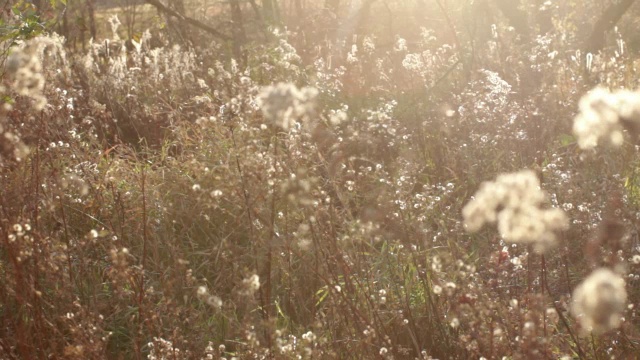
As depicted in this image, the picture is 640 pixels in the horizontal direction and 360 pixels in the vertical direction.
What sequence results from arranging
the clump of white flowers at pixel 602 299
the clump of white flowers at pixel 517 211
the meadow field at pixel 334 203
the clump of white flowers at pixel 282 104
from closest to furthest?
the clump of white flowers at pixel 602 299 → the clump of white flowers at pixel 517 211 → the clump of white flowers at pixel 282 104 → the meadow field at pixel 334 203

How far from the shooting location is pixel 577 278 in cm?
395

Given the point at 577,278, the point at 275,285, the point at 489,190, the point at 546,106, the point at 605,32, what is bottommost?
the point at 489,190

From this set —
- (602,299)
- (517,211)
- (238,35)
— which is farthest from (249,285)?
(238,35)

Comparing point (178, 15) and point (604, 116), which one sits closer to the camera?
point (604, 116)

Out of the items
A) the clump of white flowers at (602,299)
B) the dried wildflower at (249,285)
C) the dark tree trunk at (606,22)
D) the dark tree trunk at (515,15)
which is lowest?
the dried wildflower at (249,285)

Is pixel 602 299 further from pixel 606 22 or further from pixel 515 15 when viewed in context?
pixel 515 15

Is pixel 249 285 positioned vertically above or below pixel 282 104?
below

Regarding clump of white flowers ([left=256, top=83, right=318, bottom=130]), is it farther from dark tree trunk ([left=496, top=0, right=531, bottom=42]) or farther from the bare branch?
the bare branch

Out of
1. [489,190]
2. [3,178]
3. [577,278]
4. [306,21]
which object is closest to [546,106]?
[577,278]

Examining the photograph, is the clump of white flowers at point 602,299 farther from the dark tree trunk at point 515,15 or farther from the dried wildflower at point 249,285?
the dark tree trunk at point 515,15

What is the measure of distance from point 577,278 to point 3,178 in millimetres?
3062

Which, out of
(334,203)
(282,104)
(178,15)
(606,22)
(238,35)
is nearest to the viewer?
(282,104)

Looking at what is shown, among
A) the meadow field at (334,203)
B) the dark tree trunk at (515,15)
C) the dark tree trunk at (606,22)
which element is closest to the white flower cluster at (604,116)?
the meadow field at (334,203)

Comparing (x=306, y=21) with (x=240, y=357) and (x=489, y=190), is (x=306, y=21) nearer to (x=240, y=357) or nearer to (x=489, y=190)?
(x=240, y=357)
